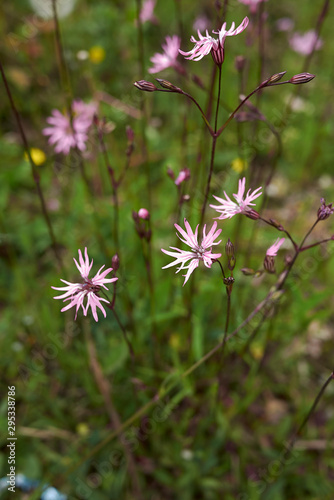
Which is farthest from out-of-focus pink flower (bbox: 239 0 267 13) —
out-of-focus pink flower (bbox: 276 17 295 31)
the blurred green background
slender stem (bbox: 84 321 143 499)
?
out-of-focus pink flower (bbox: 276 17 295 31)

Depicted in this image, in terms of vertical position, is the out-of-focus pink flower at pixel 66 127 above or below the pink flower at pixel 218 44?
above

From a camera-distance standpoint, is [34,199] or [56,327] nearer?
[56,327]

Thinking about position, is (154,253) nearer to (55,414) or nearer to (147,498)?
(55,414)

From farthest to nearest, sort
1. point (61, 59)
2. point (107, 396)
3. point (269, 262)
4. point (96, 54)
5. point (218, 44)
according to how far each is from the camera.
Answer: point (96, 54)
point (107, 396)
point (61, 59)
point (269, 262)
point (218, 44)

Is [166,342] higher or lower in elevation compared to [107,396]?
higher

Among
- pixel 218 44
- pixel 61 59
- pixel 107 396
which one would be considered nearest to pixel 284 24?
pixel 61 59

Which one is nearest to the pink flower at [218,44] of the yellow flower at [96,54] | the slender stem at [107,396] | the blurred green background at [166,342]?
the blurred green background at [166,342]

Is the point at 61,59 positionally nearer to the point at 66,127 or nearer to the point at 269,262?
the point at 66,127

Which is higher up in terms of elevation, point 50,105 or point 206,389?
point 50,105

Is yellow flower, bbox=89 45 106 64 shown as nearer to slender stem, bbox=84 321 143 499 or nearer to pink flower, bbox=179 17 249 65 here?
slender stem, bbox=84 321 143 499

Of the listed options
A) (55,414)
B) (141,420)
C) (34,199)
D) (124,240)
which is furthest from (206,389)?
(34,199)

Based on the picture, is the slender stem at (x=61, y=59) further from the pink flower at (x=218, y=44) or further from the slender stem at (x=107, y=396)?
the slender stem at (x=107, y=396)
